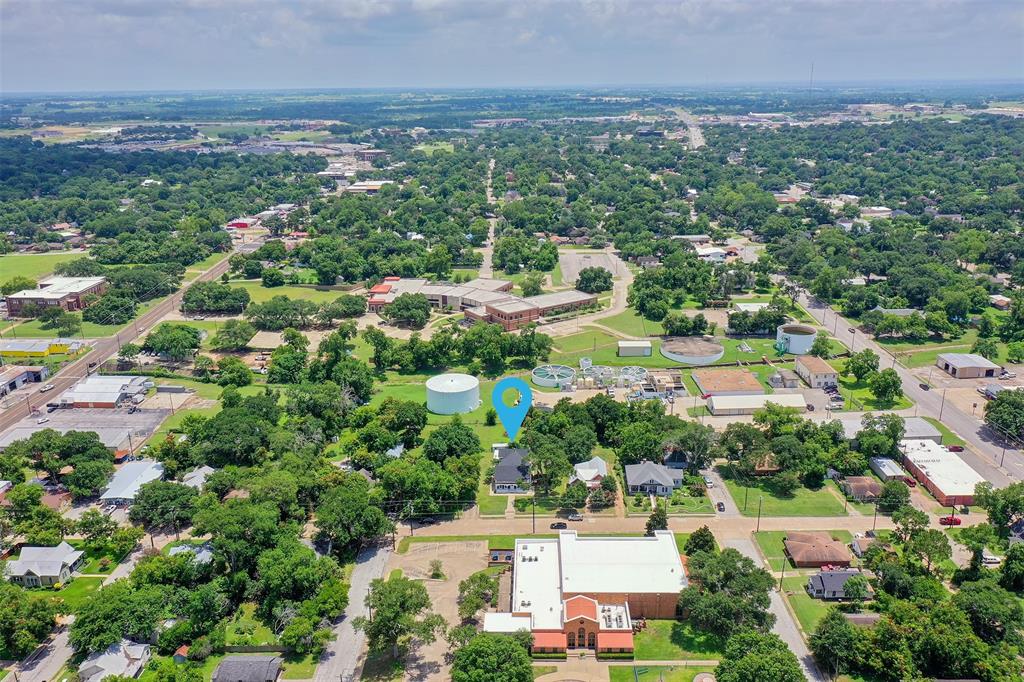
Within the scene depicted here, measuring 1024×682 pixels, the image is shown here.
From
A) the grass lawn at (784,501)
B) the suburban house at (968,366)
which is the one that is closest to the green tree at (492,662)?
the grass lawn at (784,501)

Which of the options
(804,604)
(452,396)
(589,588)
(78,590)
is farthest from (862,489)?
(78,590)

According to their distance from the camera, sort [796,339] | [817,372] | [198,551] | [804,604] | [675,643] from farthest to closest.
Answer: [796,339] < [817,372] < [198,551] < [804,604] < [675,643]

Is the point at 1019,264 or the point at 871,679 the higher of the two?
the point at 1019,264

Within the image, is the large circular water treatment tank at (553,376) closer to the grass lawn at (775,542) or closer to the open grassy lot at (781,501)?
the open grassy lot at (781,501)

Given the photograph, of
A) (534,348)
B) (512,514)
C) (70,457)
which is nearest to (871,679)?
(512,514)

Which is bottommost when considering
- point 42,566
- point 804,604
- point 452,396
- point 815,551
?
point 804,604

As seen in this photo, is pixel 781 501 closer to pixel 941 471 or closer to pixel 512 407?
pixel 941 471

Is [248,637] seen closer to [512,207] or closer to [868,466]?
[868,466]
